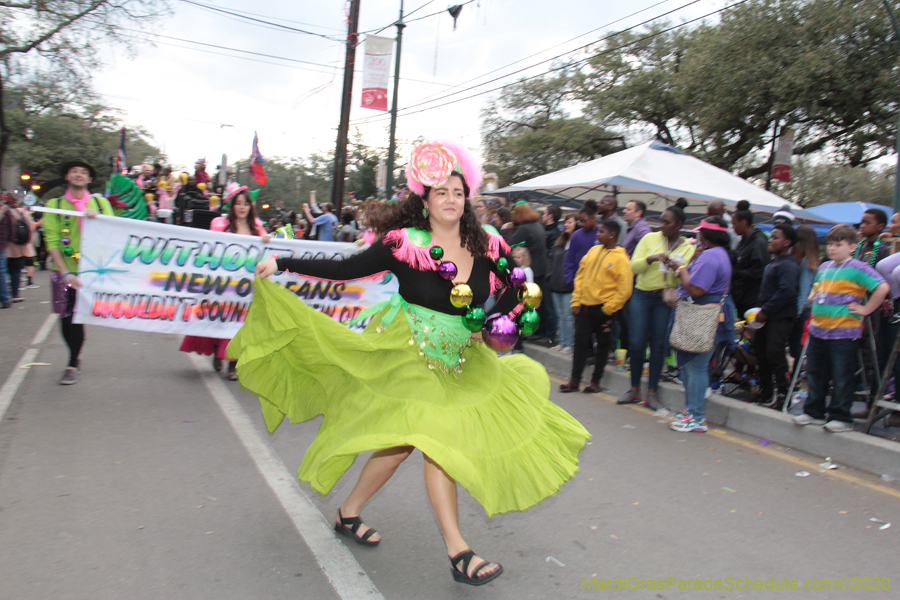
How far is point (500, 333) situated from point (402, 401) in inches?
22.8

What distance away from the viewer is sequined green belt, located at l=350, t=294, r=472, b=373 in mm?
3010

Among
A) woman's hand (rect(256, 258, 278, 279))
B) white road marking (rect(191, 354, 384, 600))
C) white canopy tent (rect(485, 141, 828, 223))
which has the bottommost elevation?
white road marking (rect(191, 354, 384, 600))

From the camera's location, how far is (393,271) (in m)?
3.14

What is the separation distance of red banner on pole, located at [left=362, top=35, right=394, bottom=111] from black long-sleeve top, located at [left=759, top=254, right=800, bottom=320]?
13216 millimetres

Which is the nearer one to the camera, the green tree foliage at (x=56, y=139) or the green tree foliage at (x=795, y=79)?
the green tree foliage at (x=795, y=79)

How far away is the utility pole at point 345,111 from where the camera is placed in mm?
17234

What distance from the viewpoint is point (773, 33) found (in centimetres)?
1975

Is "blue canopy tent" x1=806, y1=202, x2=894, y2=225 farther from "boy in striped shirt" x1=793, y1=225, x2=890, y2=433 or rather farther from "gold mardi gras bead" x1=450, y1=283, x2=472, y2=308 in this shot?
"gold mardi gras bead" x1=450, y1=283, x2=472, y2=308

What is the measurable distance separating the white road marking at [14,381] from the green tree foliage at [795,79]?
48.5ft

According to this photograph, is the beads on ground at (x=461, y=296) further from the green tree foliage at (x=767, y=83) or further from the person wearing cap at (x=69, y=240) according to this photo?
the green tree foliage at (x=767, y=83)

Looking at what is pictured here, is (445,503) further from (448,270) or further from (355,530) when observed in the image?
(448,270)

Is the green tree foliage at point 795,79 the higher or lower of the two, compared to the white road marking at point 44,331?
higher

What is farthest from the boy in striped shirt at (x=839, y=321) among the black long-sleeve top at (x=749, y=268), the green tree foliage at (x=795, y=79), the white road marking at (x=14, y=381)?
the green tree foliage at (x=795, y=79)

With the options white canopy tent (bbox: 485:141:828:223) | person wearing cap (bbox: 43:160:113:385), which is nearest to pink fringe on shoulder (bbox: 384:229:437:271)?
person wearing cap (bbox: 43:160:113:385)
